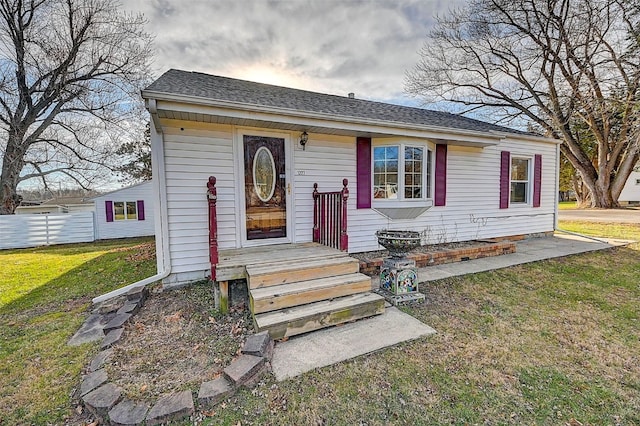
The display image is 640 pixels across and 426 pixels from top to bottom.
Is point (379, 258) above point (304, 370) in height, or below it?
above

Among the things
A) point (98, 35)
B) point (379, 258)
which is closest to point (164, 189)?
point (379, 258)

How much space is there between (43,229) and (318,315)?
1346 cm

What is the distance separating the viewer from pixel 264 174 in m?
4.70

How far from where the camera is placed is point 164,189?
13.1 feet

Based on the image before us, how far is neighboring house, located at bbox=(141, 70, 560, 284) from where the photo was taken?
405 cm

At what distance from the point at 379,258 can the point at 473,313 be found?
72.5 inches

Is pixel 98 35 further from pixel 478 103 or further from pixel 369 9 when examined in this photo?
pixel 478 103

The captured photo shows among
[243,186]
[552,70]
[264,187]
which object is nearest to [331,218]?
[264,187]

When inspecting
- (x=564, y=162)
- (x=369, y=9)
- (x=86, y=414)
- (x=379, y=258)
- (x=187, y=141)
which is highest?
(x=369, y=9)

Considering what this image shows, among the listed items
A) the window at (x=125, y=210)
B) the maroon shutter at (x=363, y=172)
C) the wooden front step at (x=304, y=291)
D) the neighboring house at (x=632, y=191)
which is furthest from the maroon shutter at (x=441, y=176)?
the neighboring house at (x=632, y=191)

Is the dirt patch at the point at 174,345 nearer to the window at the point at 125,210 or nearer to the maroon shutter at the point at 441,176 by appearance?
the maroon shutter at the point at 441,176

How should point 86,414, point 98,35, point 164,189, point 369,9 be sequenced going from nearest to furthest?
1. point 86,414
2. point 164,189
3. point 369,9
4. point 98,35

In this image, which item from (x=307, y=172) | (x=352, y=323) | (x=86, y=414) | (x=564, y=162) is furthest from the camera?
(x=564, y=162)

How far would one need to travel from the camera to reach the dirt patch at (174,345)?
2.22 m
